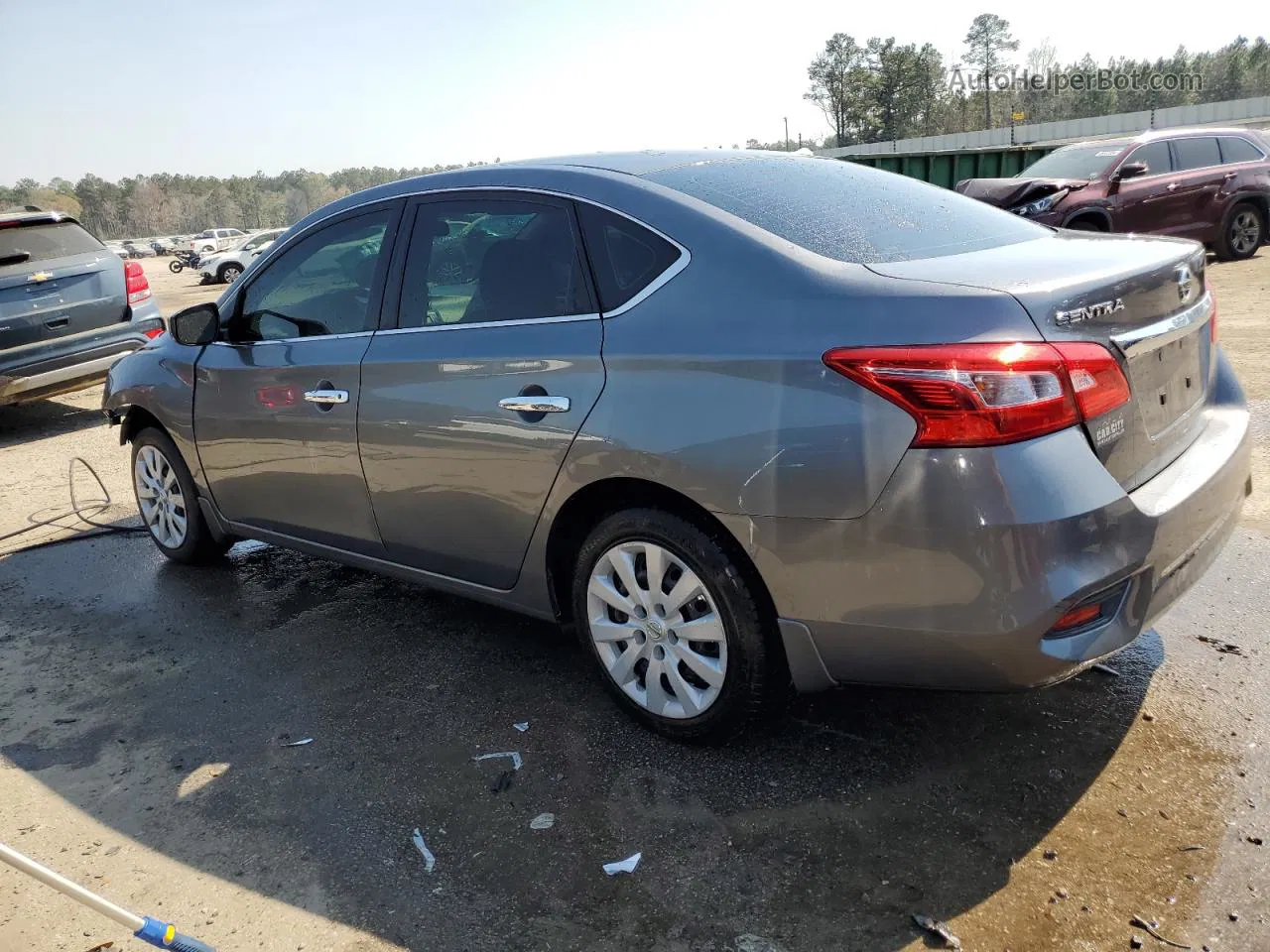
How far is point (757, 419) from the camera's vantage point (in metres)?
2.61

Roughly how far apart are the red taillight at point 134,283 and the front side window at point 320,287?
5839 mm

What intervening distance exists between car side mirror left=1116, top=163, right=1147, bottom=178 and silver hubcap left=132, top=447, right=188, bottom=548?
1190 centimetres

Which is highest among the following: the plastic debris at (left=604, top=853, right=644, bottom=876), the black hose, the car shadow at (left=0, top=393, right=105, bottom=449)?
the car shadow at (left=0, top=393, right=105, bottom=449)

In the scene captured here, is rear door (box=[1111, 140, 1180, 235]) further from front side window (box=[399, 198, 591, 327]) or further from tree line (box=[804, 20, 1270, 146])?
tree line (box=[804, 20, 1270, 146])

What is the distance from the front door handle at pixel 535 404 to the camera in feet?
10.0

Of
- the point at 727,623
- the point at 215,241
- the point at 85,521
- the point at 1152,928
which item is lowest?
the point at 1152,928

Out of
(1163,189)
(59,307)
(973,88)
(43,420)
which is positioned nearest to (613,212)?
(59,307)

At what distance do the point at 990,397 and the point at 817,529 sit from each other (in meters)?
0.52

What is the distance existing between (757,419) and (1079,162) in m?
12.9

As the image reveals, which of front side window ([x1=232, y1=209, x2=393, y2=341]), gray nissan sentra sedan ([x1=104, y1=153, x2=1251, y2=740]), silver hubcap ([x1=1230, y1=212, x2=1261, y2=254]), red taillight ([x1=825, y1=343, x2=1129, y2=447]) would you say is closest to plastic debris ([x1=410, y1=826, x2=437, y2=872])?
gray nissan sentra sedan ([x1=104, y1=153, x2=1251, y2=740])

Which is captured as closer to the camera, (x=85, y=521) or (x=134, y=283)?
(x=85, y=521)

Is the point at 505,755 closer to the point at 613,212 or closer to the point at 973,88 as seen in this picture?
the point at 613,212

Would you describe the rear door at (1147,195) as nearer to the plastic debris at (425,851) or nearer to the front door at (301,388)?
the front door at (301,388)

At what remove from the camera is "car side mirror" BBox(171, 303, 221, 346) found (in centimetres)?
446
